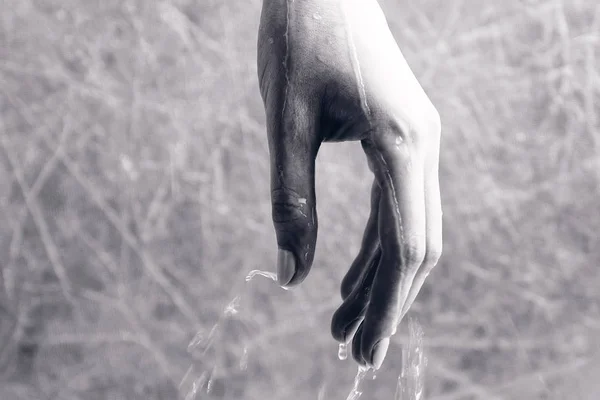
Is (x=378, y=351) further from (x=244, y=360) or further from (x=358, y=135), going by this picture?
(x=244, y=360)

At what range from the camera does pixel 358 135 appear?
1.86ft

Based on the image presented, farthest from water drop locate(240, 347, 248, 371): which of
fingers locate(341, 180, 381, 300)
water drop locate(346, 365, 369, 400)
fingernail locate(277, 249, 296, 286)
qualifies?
fingernail locate(277, 249, 296, 286)

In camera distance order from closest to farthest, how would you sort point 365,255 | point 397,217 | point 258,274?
point 397,217 < point 365,255 < point 258,274

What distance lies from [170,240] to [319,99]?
83cm

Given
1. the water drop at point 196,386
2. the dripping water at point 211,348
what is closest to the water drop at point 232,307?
the dripping water at point 211,348

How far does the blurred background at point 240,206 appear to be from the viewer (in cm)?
128

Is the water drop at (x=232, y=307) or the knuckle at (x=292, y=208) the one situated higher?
the knuckle at (x=292, y=208)

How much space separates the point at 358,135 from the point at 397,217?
10cm

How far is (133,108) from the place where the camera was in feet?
4.21

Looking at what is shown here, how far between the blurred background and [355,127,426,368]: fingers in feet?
2.49

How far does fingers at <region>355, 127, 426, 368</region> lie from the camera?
537mm

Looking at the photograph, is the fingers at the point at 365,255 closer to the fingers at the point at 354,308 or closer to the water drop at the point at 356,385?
the fingers at the point at 354,308

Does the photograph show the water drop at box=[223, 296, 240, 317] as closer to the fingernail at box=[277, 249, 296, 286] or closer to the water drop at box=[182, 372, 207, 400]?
the water drop at box=[182, 372, 207, 400]

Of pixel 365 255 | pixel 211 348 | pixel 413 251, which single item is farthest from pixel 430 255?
pixel 211 348
